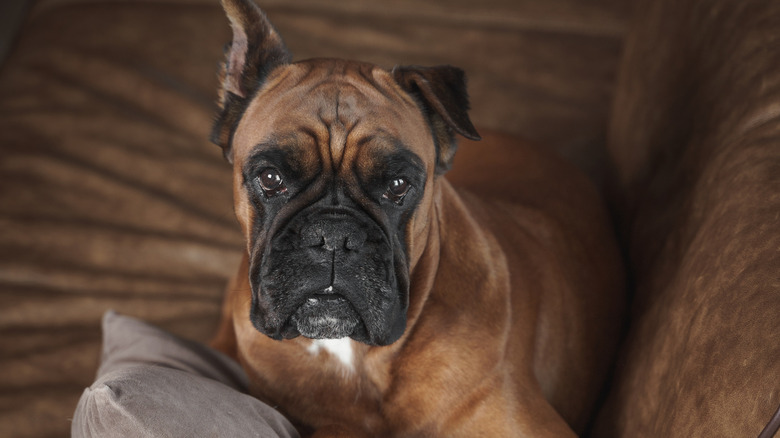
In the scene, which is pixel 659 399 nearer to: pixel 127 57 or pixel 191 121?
pixel 191 121

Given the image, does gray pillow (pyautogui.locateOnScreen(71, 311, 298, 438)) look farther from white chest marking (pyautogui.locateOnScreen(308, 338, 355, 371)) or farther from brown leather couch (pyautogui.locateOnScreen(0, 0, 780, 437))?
brown leather couch (pyautogui.locateOnScreen(0, 0, 780, 437))

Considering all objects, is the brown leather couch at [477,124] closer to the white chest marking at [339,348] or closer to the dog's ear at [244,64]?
the white chest marking at [339,348]

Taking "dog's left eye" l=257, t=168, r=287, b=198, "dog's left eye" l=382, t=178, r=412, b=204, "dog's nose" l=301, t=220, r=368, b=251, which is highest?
"dog's left eye" l=382, t=178, r=412, b=204

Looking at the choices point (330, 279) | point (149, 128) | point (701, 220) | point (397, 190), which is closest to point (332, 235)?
point (330, 279)

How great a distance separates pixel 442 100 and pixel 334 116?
0.24 meters

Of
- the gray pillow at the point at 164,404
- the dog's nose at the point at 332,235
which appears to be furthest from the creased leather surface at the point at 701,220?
the gray pillow at the point at 164,404

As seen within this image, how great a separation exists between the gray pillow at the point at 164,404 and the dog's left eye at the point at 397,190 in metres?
0.52

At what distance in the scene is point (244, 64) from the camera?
1.80 meters

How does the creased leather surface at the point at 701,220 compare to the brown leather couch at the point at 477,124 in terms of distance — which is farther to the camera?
the brown leather couch at the point at 477,124

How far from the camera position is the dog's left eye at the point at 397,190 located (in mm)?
1649

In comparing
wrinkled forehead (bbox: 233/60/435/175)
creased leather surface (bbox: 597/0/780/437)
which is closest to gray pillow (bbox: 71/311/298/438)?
wrinkled forehead (bbox: 233/60/435/175)

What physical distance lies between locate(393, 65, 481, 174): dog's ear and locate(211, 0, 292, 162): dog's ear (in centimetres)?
30

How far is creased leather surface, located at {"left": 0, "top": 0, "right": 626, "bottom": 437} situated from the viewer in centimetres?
250

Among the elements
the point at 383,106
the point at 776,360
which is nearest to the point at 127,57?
the point at 383,106
